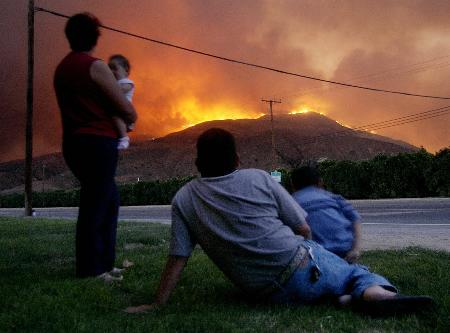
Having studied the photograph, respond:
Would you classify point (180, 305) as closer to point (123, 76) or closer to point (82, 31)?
point (123, 76)

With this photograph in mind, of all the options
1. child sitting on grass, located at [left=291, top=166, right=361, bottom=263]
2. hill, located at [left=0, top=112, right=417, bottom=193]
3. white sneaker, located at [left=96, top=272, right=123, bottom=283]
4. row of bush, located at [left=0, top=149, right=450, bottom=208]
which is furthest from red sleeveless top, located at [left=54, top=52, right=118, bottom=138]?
hill, located at [left=0, top=112, right=417, bottom=193]

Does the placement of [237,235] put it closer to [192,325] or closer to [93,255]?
[192,325]

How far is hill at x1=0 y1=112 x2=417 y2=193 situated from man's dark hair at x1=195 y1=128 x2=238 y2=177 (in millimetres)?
122932

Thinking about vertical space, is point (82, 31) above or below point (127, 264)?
above

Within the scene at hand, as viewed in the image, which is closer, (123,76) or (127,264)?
(123,76)

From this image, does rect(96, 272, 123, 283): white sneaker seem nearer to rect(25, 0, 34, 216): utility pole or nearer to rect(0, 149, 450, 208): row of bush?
rect(25, 0, 34, 216): utility pole

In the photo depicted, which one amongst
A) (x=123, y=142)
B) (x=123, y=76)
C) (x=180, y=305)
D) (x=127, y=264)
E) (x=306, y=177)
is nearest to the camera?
(x=180, y=305)

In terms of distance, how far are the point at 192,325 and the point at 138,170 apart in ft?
438

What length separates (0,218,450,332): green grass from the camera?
3326mm

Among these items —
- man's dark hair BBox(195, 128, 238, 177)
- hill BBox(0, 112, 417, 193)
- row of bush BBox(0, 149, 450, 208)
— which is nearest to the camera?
man's dark hair BBox(195, 128, 238, 177)

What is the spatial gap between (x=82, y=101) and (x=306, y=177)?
1858 mm

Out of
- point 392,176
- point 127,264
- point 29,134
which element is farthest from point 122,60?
point 392,176

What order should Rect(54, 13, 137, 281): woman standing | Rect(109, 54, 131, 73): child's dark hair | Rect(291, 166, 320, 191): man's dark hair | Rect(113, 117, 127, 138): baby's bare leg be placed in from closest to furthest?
Rect(291, 166, 320, 191): man's dark hair, Rect(54, 13, 137, 281): woman standing, Rect(113, 117, 127, 138): baby's bare leg, Rect(109, 54, 131, 73): child's dark hair

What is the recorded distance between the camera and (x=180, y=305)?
3922 millimetres
